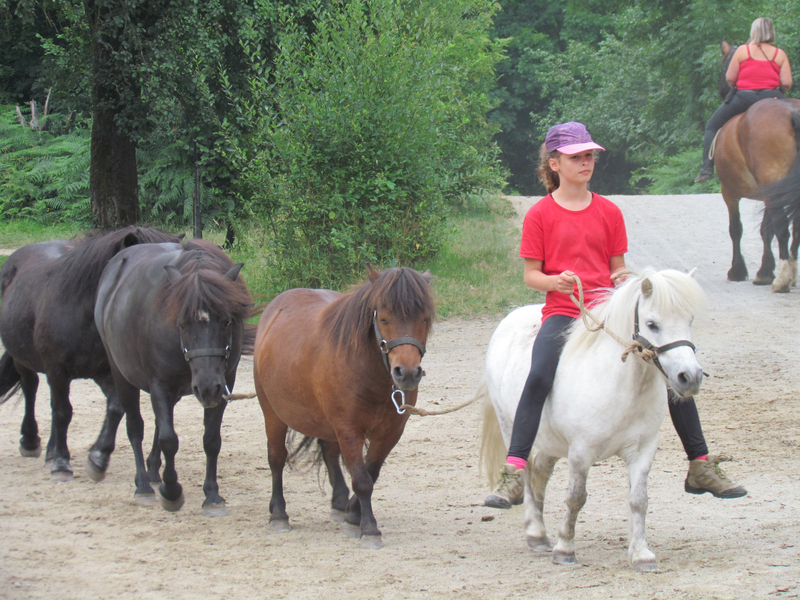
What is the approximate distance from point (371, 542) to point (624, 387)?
1.68m

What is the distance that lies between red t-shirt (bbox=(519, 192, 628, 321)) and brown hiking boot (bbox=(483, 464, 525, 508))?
0.89 metres

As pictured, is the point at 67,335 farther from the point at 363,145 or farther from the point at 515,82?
the point at 515,82

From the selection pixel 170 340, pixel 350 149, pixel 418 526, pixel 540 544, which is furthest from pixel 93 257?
pixel 350 149

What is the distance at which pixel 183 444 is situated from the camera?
281 inches

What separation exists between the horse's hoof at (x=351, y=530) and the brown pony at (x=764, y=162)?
291 inches

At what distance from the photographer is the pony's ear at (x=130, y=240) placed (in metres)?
6.55

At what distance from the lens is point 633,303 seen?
12.5 feet

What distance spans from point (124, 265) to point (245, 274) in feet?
23.1

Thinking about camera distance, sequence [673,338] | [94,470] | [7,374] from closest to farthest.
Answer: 1. [673,338]
2. [94,470]
3. [7,374]

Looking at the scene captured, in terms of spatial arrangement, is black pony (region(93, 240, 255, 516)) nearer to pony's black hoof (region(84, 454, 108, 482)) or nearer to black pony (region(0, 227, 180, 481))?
pony's black hoof (region(84, 454, 108, 482))

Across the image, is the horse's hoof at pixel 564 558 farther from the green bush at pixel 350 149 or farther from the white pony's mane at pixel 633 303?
the green bush at pixel 350 149

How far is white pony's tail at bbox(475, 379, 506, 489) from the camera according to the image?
4.88 m

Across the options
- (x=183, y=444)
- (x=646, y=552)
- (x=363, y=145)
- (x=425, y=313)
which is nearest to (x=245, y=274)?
(x=363, y=145)

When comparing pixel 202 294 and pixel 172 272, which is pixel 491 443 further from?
pixel 172 272
